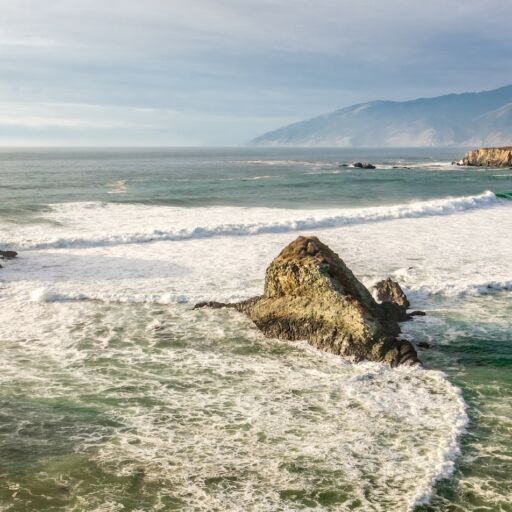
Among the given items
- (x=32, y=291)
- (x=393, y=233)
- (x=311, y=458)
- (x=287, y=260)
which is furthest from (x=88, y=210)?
(x=311, y=458)

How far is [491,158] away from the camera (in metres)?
118

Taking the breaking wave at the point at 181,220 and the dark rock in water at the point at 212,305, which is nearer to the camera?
the dark rock in water at the point at 212,305

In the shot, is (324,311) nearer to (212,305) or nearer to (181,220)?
(212,305)

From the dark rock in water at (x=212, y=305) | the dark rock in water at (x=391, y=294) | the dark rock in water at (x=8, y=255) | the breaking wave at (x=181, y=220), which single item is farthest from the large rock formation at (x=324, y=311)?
the breaking wave at (x=181, y=220)

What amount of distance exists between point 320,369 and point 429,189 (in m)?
59.3

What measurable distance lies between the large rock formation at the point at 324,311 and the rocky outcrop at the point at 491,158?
111 metres

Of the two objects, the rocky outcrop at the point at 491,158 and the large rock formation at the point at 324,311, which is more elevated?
the rocky outcrop at the point at 491,158

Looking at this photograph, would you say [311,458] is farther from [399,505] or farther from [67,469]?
[67,469]

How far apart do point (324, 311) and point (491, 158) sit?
117 m

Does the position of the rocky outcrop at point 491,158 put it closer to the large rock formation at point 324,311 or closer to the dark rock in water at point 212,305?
the dark rock in water at point 212,305

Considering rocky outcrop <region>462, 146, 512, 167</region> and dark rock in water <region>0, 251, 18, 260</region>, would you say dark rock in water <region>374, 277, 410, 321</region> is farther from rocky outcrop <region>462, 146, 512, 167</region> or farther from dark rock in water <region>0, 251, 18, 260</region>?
rocky outcrop <region>462, 146, 512, 167</region>

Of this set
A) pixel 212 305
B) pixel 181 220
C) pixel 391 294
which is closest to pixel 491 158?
pixel 181 220

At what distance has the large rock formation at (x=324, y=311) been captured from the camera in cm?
1189

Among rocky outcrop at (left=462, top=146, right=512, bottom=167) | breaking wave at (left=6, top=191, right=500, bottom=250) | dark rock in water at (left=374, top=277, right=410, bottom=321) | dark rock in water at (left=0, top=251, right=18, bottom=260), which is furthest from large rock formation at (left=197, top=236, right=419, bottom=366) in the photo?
rocky outcrop at (left=462, top=146, right=512, bottom=167)
